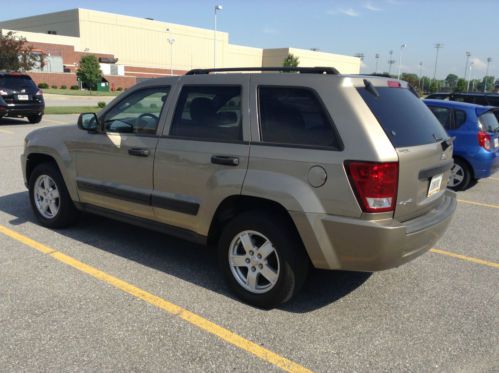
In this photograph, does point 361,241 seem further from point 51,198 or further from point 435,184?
point 51,198

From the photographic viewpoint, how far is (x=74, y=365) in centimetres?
285

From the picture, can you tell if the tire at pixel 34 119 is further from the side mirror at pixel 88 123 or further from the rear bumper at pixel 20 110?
the side mirror at pixel 88 123

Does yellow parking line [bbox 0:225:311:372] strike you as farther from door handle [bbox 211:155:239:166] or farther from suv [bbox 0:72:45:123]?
suv [bbox 0:72:45:123]

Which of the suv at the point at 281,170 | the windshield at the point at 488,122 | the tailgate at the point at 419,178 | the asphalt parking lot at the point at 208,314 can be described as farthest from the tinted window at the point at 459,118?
the tailgate at the point at 419,178

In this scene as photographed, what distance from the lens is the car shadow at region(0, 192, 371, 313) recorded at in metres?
3.94

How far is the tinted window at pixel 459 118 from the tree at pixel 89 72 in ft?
166

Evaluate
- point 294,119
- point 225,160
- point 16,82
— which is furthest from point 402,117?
point 16,82

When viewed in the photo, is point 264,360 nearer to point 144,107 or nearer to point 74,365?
point 74,365

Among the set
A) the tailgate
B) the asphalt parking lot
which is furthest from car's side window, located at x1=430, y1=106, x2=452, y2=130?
the tailgate

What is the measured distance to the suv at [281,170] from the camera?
10.4ft

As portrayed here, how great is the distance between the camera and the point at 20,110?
16219 mm

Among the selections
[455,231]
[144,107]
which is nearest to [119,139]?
[144,107]

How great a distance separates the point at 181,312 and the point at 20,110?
1523 cm

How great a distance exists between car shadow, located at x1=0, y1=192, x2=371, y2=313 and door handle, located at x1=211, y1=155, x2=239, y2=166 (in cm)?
111
